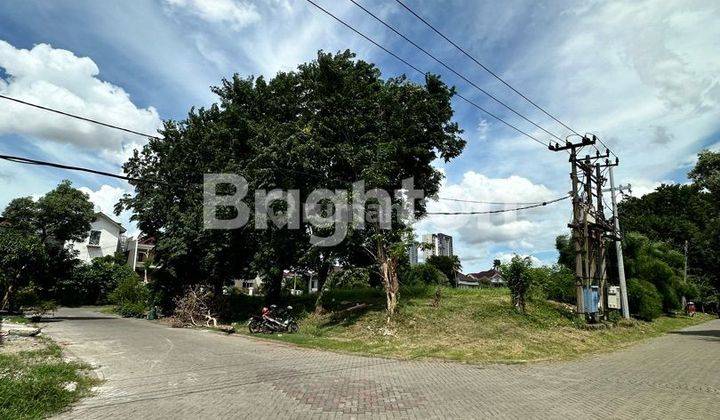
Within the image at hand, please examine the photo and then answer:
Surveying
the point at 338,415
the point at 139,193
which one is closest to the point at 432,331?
the point at 338,415

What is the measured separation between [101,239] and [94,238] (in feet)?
2.81

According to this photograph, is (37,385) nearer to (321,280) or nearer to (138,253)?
(321,280)

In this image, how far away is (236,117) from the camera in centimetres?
2661

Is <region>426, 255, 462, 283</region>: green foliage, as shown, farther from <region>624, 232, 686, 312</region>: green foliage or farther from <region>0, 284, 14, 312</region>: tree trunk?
<region>0, 284, 14, 312</region>: tree trunk

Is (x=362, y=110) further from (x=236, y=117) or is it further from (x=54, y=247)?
(x=54, y=247)

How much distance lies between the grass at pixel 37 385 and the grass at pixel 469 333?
857 centimetres

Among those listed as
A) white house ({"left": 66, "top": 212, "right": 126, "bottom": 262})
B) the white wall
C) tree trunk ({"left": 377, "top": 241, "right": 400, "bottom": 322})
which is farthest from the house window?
tree trunk ({"left": 377, "top": 241, "right": 400, "bottom": 322})

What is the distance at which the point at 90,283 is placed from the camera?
145 ft

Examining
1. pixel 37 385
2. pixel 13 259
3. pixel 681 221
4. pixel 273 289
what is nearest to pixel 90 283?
pixel 13 259

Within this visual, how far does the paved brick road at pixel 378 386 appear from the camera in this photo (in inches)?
291

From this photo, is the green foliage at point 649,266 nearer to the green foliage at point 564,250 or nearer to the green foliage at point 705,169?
the green foliage at point 564,250

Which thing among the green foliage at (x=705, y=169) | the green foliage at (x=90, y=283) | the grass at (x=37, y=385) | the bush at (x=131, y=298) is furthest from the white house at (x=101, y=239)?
the green foliage at (x=705, y=169)

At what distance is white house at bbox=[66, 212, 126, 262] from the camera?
173ft

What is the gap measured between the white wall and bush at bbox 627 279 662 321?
186 ft
